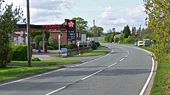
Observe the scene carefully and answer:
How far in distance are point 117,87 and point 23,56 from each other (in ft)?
107

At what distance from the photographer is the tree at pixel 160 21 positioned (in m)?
13.4

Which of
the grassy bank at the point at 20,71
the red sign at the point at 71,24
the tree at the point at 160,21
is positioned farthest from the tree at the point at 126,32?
the tree at the point at 160,21

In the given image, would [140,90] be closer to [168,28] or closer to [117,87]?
[117,87]

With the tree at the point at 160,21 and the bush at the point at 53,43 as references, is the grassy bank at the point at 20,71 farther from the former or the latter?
the bush at the point at 53,43

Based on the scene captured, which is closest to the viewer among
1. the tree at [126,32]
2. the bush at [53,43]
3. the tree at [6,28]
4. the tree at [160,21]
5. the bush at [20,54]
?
the tree at [160,21]

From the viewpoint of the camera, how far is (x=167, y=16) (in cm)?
1330

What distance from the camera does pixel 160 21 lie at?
45.6 ft

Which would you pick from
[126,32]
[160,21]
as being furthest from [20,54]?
[126,32]

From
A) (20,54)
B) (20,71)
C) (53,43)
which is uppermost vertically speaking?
(53,43)

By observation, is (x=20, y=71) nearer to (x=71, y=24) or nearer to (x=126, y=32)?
(x=71, y=24)

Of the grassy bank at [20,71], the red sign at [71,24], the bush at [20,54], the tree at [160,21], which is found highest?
the red sign at [71,24]

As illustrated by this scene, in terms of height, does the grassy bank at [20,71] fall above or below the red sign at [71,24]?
below

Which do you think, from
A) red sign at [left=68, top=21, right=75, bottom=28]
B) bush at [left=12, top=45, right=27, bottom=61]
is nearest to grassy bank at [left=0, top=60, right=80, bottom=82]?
bush at [left=12, top=45, right=27, bottom=61]

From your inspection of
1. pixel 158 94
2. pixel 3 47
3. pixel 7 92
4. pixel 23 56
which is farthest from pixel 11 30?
pixel 158 94
